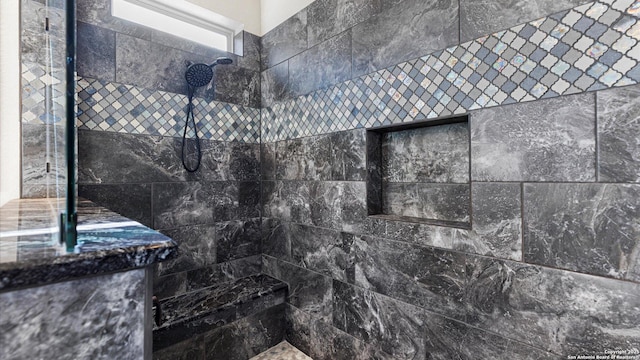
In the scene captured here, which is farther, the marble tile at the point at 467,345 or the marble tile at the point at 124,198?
the marble tile at the point at 124,198

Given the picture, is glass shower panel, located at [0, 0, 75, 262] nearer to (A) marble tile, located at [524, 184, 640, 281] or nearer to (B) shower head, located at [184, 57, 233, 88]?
(B) shower head, located at [184, 57, 233, 88]

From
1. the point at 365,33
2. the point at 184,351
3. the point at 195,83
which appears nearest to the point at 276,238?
the point at 184,351

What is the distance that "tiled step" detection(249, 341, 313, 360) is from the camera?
216 centimetres

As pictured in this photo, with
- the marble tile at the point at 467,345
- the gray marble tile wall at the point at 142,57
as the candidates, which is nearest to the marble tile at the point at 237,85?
the gray marble tile wall at the point at 142,57

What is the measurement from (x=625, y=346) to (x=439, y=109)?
43.1 inches

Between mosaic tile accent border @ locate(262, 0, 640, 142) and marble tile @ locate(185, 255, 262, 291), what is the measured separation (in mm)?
1403

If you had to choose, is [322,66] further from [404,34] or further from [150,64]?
[150,64]

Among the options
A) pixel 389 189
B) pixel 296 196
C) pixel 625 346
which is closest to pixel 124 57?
pixel 296 196

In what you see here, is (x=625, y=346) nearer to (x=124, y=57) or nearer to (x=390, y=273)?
(x=390, y=273)

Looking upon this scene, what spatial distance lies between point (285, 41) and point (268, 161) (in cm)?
97

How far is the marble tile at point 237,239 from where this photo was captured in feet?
7.73

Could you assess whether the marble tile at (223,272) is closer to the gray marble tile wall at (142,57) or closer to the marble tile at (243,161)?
the marble tile at (243,161)

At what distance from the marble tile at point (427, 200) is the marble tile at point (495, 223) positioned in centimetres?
18

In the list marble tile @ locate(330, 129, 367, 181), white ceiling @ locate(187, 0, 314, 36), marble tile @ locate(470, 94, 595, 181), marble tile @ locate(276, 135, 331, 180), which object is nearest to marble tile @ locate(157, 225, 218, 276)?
marble tile @ locate(276, 135, 331, 180)
